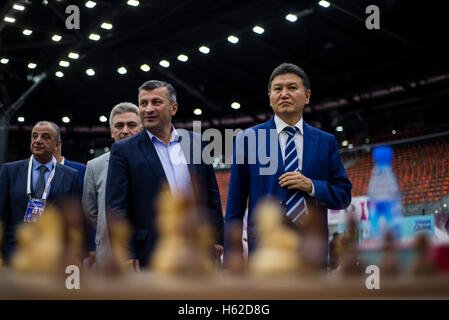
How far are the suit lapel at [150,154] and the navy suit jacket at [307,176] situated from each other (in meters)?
0.18

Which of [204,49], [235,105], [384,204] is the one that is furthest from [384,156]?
[235,105]

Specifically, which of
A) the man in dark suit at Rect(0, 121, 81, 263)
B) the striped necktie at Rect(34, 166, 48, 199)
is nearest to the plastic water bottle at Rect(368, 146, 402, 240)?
the man in dark suit at Rect(0, 121, 81, 263)

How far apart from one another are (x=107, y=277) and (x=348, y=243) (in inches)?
11.7

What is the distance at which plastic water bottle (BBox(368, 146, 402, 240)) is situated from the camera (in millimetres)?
555

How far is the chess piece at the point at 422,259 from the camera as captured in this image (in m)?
0.51

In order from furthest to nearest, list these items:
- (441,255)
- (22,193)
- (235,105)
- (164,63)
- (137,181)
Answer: (235,105) → (164,63) → (22,193) → (137,181) → (441,255)

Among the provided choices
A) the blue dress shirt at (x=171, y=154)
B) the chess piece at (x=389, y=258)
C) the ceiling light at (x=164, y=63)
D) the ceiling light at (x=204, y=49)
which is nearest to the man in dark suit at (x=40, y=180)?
the blue dress shirt at (x=171, y=154)

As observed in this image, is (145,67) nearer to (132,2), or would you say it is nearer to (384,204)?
(132,2)

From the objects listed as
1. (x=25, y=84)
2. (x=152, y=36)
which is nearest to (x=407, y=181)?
(x=152, y=36)

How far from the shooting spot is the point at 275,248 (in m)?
0.53

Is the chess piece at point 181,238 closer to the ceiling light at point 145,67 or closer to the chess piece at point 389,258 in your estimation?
the chess piece at point 389,258

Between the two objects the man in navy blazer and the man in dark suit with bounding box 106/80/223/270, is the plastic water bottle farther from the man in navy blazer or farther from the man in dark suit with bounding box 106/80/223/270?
the man in dark suit with bounding box 106/80/223/270

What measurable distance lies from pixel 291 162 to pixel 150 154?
460 mm
